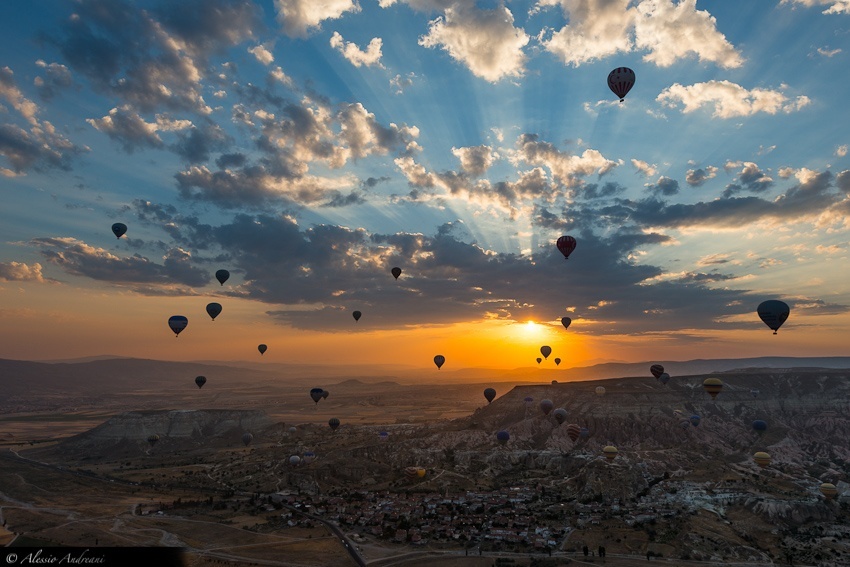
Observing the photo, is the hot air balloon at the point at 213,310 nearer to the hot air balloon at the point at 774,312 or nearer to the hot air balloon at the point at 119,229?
the hot air balloon at the point at 119,229

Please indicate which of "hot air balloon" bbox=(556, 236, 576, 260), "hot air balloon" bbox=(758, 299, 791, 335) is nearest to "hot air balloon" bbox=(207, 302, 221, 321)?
"hot air balloon" bbox=(556, 236, 576, 260)

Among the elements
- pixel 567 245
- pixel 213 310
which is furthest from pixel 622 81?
pixel 213 310

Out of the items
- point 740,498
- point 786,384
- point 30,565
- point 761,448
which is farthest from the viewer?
point 786,384

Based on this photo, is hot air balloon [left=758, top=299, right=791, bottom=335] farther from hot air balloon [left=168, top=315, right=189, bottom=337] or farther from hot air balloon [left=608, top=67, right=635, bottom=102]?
hot air balloon [left=168, top=315, right=189, bottom=337]

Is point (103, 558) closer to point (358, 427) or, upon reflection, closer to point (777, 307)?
point (777, 307)

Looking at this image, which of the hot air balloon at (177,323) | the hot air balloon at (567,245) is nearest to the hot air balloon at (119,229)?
the hot air balloon at (177,323)

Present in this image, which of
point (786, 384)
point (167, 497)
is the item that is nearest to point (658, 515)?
point (167, 497)
